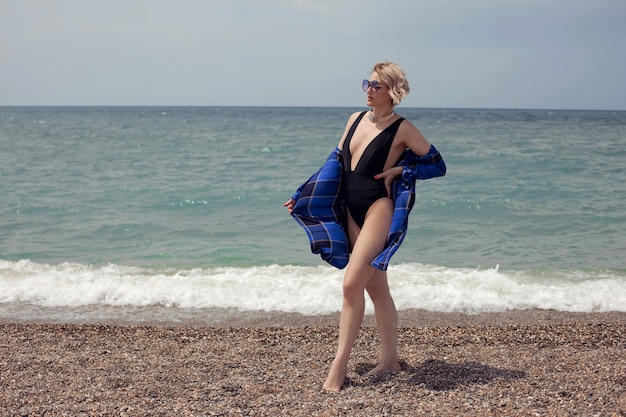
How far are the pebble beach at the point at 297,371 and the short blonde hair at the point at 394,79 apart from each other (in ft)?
6.09

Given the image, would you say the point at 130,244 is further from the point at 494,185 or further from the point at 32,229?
the point at 494,185

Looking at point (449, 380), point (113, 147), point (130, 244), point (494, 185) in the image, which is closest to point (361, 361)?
point (449, 380)

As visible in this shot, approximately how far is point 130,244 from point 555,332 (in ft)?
23.0

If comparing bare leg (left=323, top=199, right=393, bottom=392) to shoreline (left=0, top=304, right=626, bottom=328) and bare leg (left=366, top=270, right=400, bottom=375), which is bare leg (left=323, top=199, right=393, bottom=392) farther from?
shoreline (left=0, top=304, right=626, bottom=328)

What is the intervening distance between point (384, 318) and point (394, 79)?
1578 mm

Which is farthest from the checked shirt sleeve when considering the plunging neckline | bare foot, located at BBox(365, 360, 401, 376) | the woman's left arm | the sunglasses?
bare foot, located at BBox(365, 360, 401, 376)

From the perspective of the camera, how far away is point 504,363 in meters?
4.75

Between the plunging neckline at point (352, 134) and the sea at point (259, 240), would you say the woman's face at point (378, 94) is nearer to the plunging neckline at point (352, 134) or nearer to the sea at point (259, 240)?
the plunging neckline at point (352, 134)

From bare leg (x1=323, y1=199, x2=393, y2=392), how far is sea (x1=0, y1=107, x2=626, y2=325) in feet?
9.24

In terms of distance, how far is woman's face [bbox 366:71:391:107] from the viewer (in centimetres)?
412

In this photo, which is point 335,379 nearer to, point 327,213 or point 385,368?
point 385,368

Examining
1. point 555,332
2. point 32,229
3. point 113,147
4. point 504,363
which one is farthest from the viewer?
point 113,147

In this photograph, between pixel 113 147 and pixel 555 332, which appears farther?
pixel 113 147

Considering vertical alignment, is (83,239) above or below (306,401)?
below
